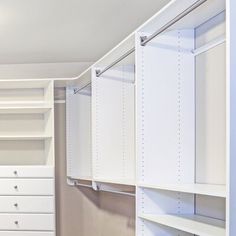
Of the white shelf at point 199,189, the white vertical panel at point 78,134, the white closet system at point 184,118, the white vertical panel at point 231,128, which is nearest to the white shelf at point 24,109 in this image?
the white vertical panel at point 78,134

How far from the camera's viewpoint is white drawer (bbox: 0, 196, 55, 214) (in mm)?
3436

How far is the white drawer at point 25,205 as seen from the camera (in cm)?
344

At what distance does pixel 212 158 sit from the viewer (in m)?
1.89

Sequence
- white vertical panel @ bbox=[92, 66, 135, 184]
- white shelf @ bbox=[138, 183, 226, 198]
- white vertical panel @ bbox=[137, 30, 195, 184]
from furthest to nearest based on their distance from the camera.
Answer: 1. white vertical panel @ bbox=[92, 66, 135, 184]
2. white vertical panel @ bbox=[137, 30, 195, 184]
3. white shelf @ bbox=[138, 183, 226, 198]

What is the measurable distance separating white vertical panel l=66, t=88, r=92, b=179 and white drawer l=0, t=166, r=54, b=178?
13.4 inches

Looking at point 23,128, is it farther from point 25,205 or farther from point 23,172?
point 25,205

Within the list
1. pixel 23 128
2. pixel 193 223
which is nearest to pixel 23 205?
pixel 23 128

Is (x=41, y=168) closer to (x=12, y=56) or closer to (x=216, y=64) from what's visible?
(x=12, y=56)

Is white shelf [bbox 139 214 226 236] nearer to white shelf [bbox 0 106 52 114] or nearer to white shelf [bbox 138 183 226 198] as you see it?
white shelf [bbox 138 183 226 198]

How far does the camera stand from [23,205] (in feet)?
11.3

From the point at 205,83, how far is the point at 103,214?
202 centimetres

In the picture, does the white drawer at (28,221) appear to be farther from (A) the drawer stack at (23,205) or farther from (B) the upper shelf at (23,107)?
(B) the upper shelf at (23,107)

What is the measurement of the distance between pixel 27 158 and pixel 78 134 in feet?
1.84

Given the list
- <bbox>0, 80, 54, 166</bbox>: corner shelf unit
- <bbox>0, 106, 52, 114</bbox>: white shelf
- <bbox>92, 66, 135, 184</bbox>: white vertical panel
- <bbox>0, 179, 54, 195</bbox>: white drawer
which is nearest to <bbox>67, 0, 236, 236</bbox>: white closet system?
<bbox>92, 66, 135, 184</bbox>: white vertical panel
